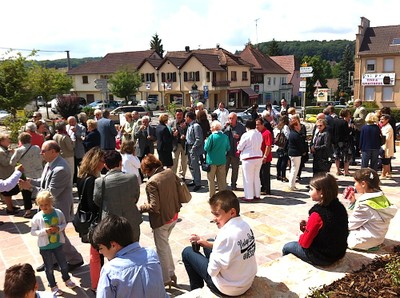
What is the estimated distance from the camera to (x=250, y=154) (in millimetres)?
8055

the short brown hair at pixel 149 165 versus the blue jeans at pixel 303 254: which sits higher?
the short brown hair at pixel 149 165

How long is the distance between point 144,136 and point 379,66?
40062 millimetres

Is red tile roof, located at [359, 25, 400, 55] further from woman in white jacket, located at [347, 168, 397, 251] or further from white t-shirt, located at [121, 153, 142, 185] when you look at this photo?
woman in white jacket, located at [347, 168, 397, 251]

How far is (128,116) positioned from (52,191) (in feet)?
20.4

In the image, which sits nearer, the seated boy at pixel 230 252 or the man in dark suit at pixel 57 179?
the seated boy at pixel 230 252

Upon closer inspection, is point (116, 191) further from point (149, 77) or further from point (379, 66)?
point (149, 77)

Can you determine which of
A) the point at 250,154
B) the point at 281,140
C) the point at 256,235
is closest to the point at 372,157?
the point at 281,140

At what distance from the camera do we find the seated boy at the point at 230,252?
3.34m

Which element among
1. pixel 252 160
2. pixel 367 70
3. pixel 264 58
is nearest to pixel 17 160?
pixel 252 160

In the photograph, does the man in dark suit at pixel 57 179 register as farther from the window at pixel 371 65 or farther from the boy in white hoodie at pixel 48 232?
the window at pixel 371 65

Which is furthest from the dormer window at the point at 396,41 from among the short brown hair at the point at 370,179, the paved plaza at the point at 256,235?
the short brown hair at the point at 370,179

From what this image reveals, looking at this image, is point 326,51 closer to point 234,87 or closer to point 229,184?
point 234,87

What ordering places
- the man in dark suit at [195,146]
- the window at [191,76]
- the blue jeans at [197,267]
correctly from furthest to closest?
the window at [191,76], the man in dark suit at [195,146], the blue jeans at [197,267]

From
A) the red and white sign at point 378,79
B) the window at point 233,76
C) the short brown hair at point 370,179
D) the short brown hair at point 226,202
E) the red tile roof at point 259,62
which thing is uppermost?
the red tile roof at point 259,62
